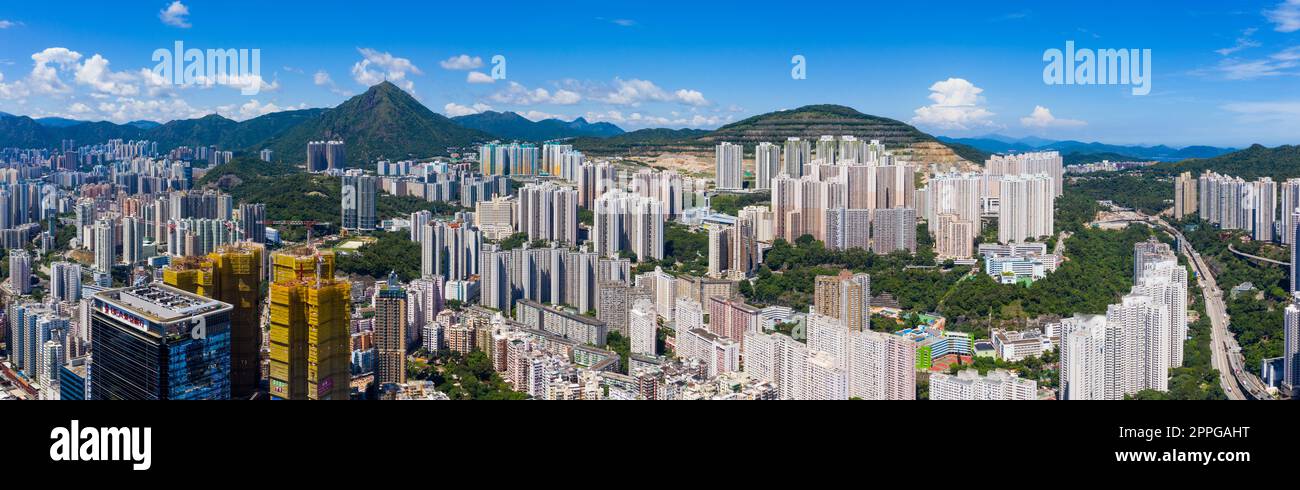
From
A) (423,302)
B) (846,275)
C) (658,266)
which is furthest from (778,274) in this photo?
(423,302)

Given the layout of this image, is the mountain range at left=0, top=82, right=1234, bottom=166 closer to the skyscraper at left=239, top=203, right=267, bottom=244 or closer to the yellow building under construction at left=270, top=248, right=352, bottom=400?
the skyscraper at left=239, top=203, right=267, bottom=244

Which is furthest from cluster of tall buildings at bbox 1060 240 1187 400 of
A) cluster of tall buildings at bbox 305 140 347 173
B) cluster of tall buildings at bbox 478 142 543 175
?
cluster of tall buildings at bbox 305 140 347 173

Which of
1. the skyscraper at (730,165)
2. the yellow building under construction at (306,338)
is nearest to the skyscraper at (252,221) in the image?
the yellow building under construction at (306,338)
